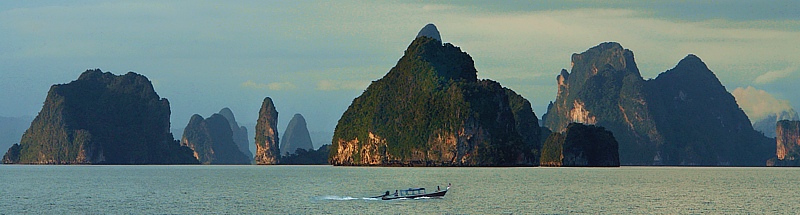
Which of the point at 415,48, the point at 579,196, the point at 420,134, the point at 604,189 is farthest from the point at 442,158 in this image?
the point at 579,196

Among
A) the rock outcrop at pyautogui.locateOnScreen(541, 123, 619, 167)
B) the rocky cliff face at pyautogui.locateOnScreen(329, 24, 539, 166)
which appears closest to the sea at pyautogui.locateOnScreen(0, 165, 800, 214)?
the rocky cliff face at pyautogui.locateOnScreen(329, 24, 539, 166)

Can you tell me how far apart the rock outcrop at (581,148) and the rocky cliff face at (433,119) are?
16.1ft

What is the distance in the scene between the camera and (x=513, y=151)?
166 meters

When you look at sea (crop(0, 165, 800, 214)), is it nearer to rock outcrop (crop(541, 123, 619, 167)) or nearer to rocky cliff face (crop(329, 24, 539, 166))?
rocky cliff face (crop(329, 24, 539, 166))

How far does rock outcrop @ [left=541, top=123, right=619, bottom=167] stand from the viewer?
18738cm

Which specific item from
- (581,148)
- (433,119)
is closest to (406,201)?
(433,119)

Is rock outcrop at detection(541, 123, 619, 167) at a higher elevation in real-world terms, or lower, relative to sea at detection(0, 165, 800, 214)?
higher

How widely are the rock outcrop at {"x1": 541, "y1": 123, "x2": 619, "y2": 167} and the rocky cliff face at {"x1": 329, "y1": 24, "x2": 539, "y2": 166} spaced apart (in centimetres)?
490

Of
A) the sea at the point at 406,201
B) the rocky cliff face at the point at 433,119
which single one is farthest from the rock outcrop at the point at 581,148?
the sea at the point at 406,201

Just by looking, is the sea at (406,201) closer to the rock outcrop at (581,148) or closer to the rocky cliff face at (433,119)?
the rocky cliff face at (433,119)

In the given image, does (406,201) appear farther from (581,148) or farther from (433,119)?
(581,148)

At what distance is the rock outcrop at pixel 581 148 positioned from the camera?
187375 mm

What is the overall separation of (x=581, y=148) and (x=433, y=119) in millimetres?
32820

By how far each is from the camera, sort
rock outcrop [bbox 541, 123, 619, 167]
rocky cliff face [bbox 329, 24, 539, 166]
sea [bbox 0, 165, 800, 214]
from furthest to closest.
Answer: rock outcrop [bbox 541, 123, 619, 167] → rocky cliff face [bbox 329, 24, 539, 166] → sea [bbox 0, 165, 800, 214]
